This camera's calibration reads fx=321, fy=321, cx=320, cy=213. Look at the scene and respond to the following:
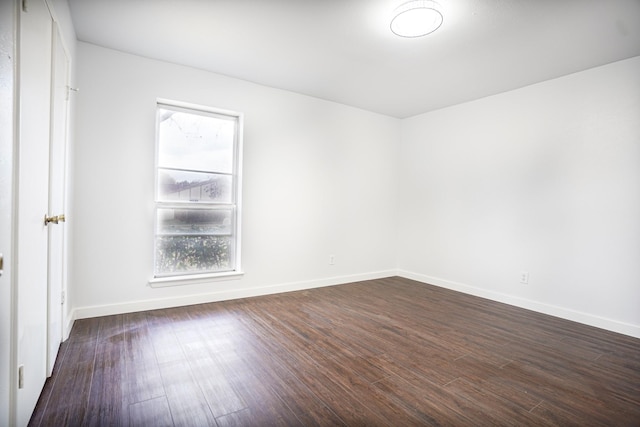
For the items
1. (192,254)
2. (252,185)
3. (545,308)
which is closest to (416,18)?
(252,185)

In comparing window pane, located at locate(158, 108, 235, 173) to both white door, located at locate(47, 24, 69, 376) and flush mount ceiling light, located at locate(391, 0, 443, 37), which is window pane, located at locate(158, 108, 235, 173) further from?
flush mount ceiling light, located at locate(391, 0, 443, 37)

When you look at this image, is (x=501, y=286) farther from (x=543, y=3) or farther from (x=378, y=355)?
(x=543, y=3)

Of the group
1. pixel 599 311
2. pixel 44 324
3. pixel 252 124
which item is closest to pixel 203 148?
pixel 252 124

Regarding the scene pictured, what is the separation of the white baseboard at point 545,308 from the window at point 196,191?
9.89ft

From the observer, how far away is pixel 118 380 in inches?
81.1

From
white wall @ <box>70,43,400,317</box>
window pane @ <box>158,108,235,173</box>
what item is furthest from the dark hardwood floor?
window pane @ <box>158,108,235,173</box>

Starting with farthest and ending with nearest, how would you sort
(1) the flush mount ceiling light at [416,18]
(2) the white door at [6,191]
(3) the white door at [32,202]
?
1. (1) the flush mount ceiling light at [416,18]
2. (3) the white door at [32,202]
3. (2) the white door at [6,191]

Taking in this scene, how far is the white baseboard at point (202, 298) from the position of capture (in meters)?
3.11

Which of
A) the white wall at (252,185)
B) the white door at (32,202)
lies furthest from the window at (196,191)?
the white door at (32,202)

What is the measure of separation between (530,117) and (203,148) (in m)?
3.91

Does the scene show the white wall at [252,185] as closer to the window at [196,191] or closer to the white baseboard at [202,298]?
the white baseboard at [202,298]

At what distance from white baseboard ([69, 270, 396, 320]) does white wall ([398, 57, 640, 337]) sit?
1.50 metres

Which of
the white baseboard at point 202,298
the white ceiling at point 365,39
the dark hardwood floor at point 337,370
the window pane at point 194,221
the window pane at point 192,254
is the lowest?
the dark hardwood floor at point 337,370

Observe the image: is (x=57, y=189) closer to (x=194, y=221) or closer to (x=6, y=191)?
(x=6, y=191)
